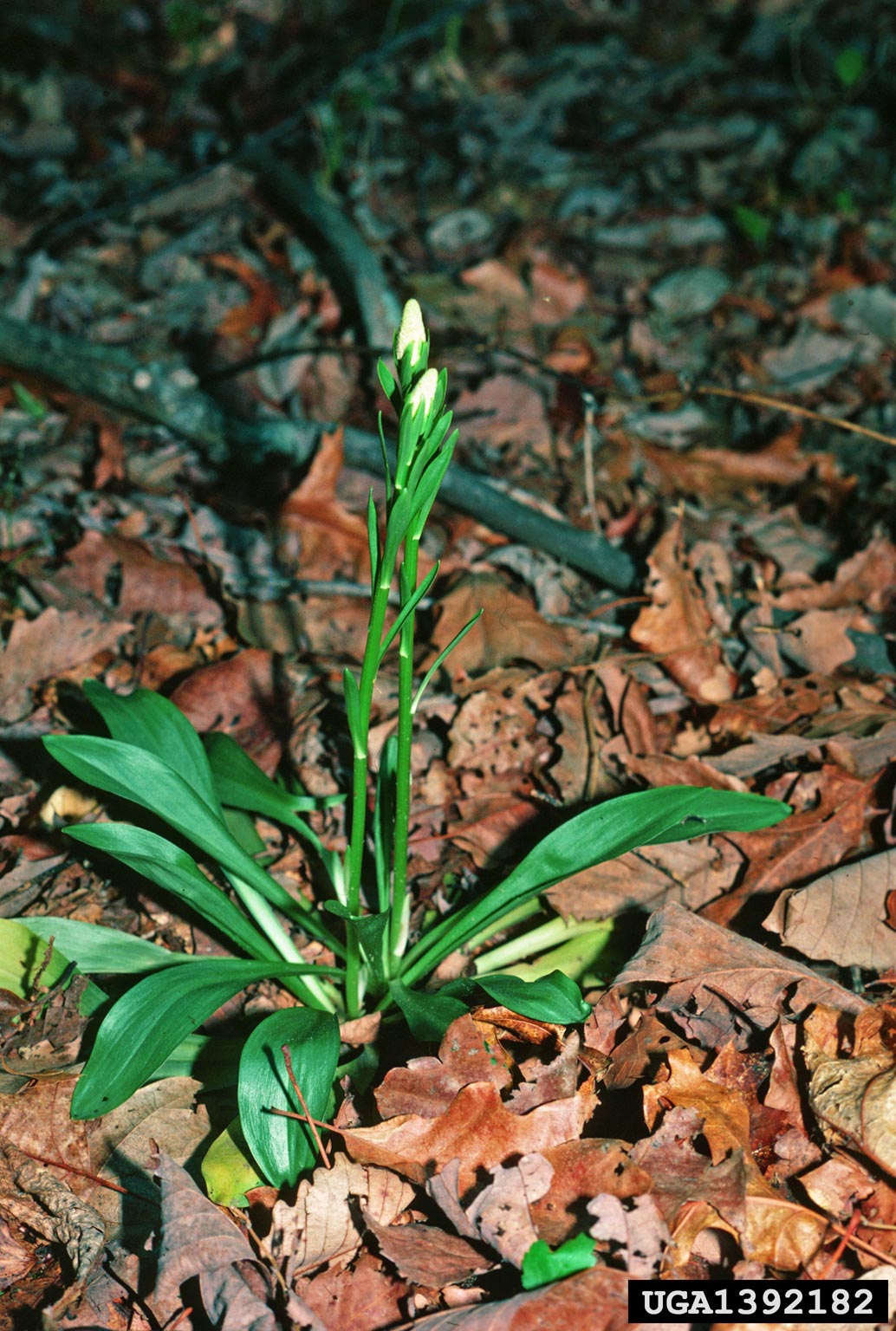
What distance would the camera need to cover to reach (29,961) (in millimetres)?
2096

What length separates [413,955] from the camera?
7.39 ft

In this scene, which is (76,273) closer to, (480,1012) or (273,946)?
(273,946)

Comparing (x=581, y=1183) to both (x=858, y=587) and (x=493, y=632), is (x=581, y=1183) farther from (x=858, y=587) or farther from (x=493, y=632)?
(x=858, y=587)

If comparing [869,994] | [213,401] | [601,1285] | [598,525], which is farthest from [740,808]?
[213,401]

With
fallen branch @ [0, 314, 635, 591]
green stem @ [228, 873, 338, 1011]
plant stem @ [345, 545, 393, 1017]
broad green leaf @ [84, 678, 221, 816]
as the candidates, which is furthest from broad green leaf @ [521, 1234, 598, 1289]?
fallen branch @ [0, 314, 635, 591]

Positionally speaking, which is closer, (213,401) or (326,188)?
(213,401)

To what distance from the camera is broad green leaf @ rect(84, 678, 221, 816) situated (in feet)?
7.79

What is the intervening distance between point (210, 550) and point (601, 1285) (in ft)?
8.70

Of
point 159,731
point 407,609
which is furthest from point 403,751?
point 159,731

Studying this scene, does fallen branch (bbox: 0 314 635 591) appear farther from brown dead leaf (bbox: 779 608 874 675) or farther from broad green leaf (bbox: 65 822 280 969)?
broad green leaf (bbox: 65 822 280 969)

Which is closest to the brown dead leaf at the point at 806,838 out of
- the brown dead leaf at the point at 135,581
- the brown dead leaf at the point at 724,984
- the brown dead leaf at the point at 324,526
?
the brown dead leaf at the point at 724,984

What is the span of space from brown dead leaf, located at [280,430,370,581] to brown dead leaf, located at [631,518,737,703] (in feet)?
3.40

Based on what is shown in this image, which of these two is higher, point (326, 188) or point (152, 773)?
point (326, 188)

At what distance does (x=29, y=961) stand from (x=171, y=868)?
37 cm
